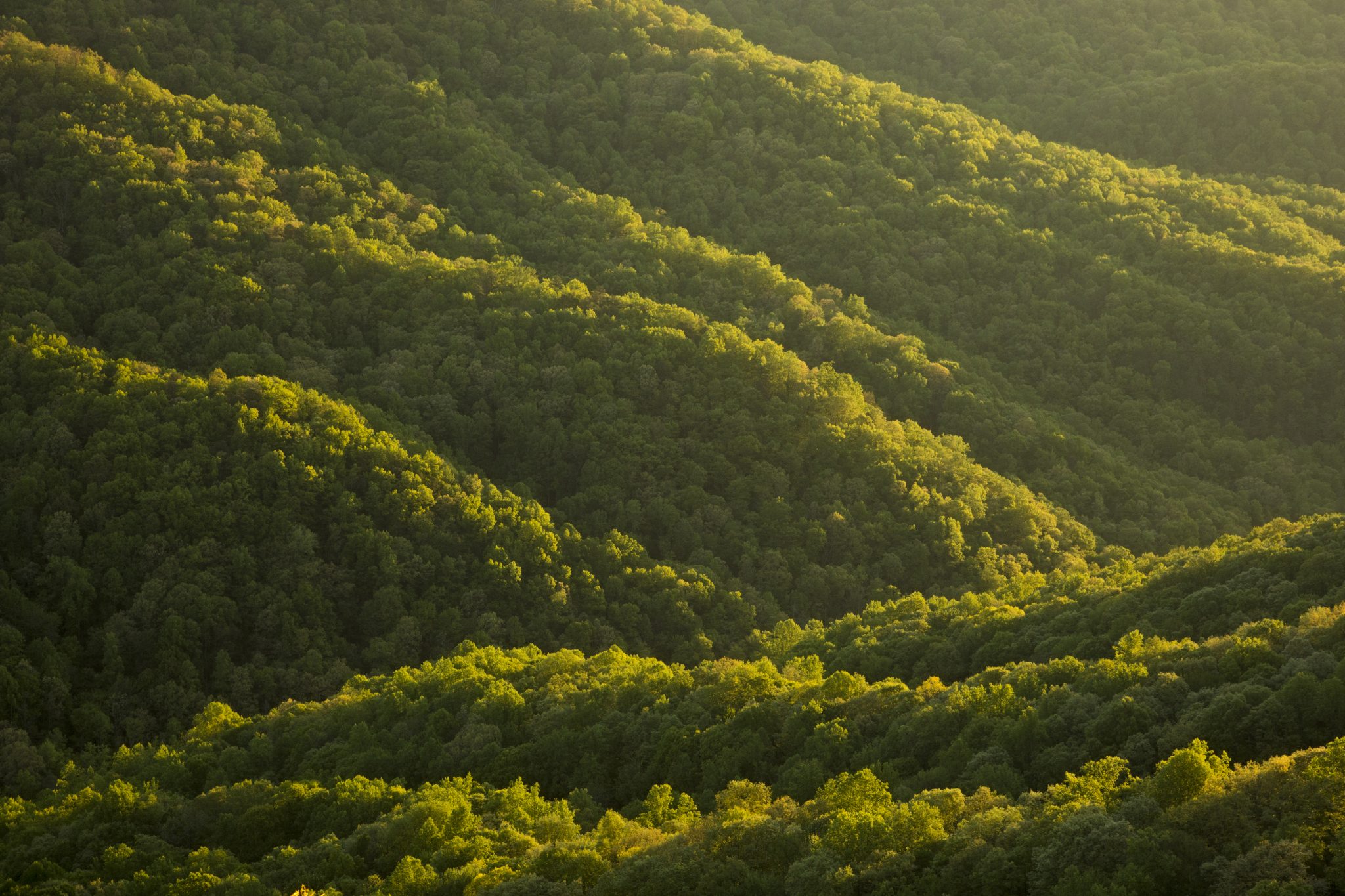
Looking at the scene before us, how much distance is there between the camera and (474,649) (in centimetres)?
8025

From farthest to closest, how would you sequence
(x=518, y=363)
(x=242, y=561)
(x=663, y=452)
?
(x=518, y=363) → (x=663, y=452) → (x=242, y=561)

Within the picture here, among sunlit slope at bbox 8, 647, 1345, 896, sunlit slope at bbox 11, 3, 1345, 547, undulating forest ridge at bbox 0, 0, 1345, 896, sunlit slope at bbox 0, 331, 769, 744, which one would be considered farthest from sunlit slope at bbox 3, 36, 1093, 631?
sunlit slope at bbox 8, 647, 1345, 896

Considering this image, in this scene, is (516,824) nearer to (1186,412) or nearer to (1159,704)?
(1159,704)

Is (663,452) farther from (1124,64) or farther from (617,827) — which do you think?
(1124,64)

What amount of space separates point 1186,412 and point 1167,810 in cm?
9612

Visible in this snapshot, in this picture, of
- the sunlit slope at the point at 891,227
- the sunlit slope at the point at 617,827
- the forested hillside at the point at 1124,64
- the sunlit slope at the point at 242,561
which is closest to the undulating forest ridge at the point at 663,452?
the sunlit slope at the point at 617,827

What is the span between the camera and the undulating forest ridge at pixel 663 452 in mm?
51750

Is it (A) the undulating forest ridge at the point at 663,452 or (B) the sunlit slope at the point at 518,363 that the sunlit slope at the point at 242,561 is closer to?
(A) the undulating forest ridge at the point at 663,452

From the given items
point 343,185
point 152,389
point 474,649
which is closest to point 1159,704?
point 474,649

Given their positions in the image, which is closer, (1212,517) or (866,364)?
(1212,517)

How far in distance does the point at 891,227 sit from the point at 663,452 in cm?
5192

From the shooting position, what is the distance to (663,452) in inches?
4097

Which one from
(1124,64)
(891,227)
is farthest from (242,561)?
(1124,64)

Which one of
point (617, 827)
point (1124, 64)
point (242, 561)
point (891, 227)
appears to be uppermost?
point (1124, 64)
